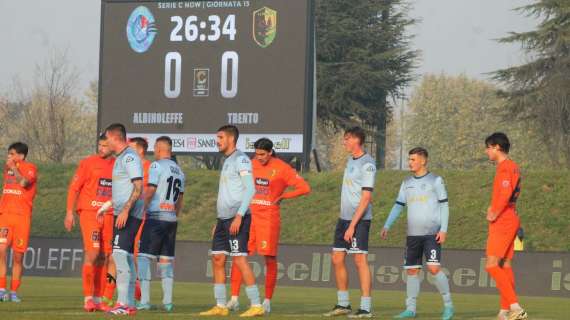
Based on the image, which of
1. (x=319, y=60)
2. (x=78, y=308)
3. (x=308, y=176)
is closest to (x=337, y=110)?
(x=319, y=60)

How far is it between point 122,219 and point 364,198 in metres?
2.83

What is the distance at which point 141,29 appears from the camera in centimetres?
2883

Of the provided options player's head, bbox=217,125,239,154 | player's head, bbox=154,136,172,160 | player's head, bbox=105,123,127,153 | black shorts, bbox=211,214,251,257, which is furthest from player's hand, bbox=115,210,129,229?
player's head, bbox=154,136,172,160

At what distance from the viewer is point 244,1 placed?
27.9 m

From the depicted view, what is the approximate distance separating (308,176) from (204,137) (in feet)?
20.4

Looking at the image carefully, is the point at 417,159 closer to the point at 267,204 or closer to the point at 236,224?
the point at 267,204

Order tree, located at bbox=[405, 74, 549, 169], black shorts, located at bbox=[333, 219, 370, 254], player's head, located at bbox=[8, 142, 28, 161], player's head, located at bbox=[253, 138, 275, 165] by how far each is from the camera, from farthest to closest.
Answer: tree, located at bbox=[405, 74, 549, 169]
player's head, located at bbox=[8, 142, 28, 161]
player's head, located at bbox=[253, 138, 275, 165]
black shorts, located at bbox=[333, 219, 370, 254]

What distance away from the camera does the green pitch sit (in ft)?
44.5

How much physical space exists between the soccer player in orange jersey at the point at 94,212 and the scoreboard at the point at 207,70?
43.9 feet

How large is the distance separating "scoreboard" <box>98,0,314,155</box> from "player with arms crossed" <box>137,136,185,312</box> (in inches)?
506

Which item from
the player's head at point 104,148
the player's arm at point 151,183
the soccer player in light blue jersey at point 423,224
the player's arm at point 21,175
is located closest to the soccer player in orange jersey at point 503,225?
the soccer player in light blue jersey at point 423,224

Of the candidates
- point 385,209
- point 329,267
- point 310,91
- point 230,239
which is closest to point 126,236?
point 230,239

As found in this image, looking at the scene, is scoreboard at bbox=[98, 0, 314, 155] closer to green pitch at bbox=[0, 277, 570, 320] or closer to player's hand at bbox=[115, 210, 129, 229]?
green pitch at bbox=[0, 277, 570, 320]

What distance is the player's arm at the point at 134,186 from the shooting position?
12867mm
